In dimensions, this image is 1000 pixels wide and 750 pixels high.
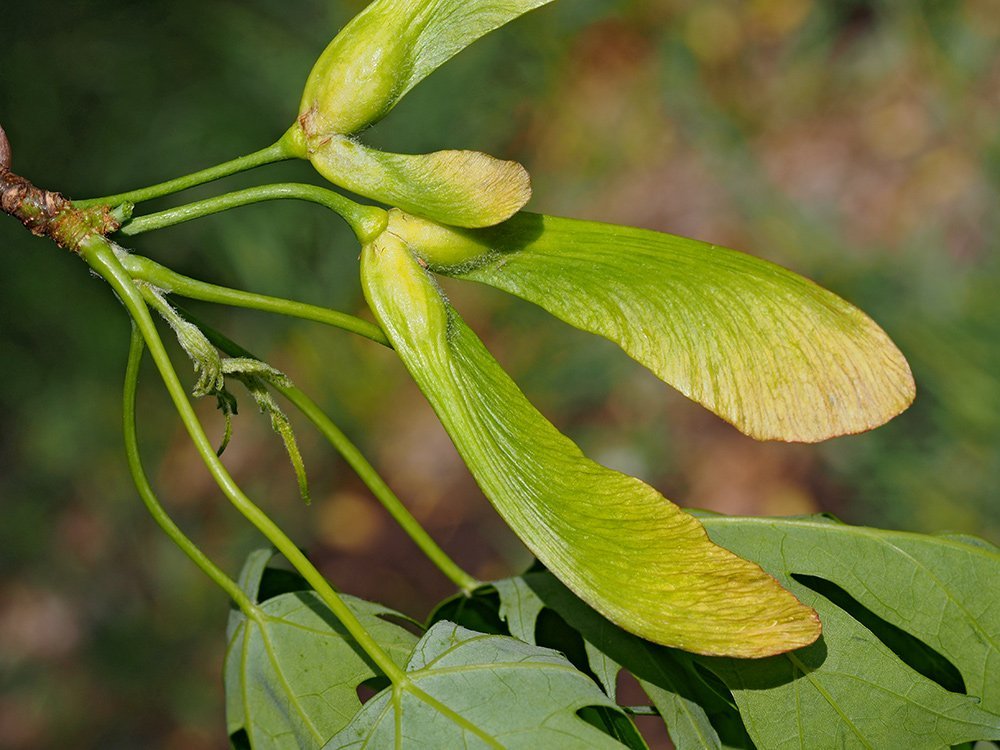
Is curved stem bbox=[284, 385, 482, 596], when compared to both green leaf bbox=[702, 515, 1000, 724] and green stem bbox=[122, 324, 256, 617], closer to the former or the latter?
green stem bbox=[122, 324, 256, 617]

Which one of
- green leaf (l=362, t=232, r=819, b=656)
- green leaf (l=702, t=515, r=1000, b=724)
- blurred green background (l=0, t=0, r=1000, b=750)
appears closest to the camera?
green leaf (l=362, t=232, r=819, b=656)

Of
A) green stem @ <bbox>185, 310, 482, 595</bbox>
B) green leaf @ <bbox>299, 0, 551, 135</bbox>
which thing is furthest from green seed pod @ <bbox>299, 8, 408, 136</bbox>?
green stem @ <bbox>185, 310, 482, 595</bbox>

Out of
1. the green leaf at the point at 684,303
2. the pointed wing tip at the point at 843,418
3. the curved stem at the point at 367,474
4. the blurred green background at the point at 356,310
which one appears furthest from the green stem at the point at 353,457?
the blurred green background at the point at 356,310

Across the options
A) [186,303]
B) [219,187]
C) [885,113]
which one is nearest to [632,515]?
[186,303]

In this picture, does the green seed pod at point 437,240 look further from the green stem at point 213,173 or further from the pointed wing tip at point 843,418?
the pointed wing tip at point 843,418

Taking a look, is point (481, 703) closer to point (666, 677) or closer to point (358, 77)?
point (666, 677)

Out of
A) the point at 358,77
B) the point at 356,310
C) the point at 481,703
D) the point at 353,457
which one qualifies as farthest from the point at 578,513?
the point at 356,310
